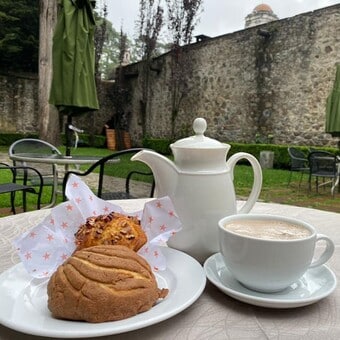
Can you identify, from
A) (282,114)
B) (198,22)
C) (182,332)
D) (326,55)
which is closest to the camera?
(182,332)

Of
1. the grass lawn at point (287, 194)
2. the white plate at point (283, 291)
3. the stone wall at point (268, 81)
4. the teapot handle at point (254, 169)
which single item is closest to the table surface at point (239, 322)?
the white plate at point (283, 291)

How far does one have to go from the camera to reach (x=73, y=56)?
294 centimetres

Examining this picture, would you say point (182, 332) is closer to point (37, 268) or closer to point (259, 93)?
point (37, 268)

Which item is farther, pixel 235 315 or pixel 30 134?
pixel 30 134

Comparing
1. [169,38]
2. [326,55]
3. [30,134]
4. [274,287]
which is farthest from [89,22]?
[30,134]

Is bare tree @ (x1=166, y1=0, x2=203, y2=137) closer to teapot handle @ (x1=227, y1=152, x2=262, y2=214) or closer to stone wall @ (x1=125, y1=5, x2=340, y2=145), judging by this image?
stone wall @ (x1=125, y1=5, x2=340, y2=145)

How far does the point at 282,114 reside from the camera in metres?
8.95

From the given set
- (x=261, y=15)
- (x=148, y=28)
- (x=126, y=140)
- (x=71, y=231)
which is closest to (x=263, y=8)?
(x=261, y=15)

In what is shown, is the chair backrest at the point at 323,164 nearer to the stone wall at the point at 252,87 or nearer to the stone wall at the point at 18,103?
the stone wall at the point at 252,87

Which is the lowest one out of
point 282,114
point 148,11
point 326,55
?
point 282,114

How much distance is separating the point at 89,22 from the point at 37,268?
9.59 feet

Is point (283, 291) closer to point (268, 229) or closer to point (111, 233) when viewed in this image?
→ point (268, 229)

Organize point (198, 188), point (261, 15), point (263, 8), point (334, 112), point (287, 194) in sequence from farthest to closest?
1. point (263, 8)
2. point (261, 15)
3. point (334, 112)
4. point (287, 194)
5. point (198, 188)

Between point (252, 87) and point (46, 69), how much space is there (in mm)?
5677
